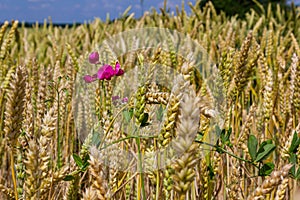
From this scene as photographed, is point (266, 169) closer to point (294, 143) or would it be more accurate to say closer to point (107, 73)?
point (294, 143)

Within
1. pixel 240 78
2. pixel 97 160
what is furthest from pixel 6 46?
pixel 97 160

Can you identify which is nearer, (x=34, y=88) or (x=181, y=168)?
(x=181, y=168)

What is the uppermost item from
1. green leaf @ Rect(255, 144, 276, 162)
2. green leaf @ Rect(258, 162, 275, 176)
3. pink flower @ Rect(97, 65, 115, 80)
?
pink flower @ Rect(97, 65, 115, 80)

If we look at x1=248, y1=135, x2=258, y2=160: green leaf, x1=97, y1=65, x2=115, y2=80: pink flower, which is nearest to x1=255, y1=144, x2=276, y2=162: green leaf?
x1=248, y1=135, x2=258, y2=160: green leaf

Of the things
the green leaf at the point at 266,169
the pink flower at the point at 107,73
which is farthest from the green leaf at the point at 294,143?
the pink flower at the point at 107,73

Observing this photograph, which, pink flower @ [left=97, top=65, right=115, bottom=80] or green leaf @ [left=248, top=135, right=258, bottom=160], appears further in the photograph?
pink flower @ [left=97, top=65, right=115, bottom=80]

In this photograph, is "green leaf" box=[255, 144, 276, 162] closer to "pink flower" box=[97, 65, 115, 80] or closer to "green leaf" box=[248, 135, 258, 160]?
"green leaf" box=[248, 135, 258, 160]

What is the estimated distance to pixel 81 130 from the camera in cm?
101

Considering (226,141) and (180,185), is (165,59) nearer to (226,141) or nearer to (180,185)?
(226,141)

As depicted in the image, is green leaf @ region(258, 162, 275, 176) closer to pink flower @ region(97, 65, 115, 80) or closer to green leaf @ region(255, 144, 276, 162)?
green leaf @ region(255, 144, 276, 162)

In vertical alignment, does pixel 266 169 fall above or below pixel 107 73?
below

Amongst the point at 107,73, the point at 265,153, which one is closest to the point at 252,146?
the point at 265,153

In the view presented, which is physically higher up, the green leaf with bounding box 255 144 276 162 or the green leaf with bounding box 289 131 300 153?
the green leaf with bounding box 289 131 300 153

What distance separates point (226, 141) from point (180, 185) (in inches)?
12.9
